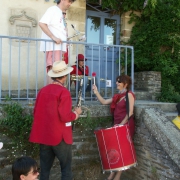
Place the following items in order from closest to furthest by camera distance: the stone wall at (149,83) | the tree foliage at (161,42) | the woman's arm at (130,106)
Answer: the woman's arm at (130,106) < the stone wall at (149,83) < the tree foliage at (161,42)

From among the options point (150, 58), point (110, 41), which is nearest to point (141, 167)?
point (150, 58)

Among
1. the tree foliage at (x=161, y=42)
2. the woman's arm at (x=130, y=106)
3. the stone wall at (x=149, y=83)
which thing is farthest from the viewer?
the tree foliage at (x=161, y=42)

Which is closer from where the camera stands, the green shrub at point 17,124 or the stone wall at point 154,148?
the stone wall at point 154,148

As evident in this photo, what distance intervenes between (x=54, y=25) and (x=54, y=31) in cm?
11

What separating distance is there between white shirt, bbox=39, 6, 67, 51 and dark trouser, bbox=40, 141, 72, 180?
1828 millimetres

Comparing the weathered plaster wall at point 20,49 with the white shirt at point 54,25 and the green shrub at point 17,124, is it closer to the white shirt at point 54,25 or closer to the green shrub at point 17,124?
the white shirt at point 54,25

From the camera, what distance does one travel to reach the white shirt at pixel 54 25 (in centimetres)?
452

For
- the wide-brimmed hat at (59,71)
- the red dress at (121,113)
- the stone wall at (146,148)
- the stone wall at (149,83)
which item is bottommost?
the stone wall at (146,148)

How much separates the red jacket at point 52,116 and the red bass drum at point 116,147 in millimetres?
867

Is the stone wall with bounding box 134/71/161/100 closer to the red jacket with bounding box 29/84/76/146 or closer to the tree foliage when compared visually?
the tree foliage

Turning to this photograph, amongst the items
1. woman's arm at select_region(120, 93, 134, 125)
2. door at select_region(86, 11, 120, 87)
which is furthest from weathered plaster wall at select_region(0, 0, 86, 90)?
woman's arm at select_region(120, 93, 134, 125)

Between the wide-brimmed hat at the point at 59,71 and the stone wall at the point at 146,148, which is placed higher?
the wide-brimmed hat at the point at 59,71

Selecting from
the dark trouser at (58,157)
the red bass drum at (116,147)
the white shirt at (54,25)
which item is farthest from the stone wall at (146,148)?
the white shirt at (54,25)

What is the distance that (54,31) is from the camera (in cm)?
471
